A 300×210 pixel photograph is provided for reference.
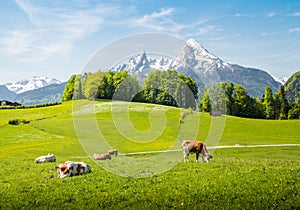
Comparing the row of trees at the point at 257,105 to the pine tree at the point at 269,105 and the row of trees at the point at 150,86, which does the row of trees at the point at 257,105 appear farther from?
the row of trees at the point at 150,86

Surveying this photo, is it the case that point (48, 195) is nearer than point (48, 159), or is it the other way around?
point (48, 195)

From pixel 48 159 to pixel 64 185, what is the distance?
13152 millimetres

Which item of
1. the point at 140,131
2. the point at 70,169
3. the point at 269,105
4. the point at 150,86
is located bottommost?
the point at 70,169

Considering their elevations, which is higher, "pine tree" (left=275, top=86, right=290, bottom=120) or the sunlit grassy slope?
"pine tree" (left=275, top=86, right=290, bottom=120)

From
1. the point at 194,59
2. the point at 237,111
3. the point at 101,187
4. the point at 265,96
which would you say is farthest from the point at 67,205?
the point at 265,96

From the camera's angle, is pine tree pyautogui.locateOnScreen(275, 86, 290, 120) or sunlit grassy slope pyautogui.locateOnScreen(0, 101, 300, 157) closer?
sunlit grassy slope pyautogui.locateOnScreen(0, 101, 300, 157)

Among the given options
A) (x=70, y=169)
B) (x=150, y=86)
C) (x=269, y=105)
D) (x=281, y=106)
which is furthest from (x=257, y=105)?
(x=70, y=169)

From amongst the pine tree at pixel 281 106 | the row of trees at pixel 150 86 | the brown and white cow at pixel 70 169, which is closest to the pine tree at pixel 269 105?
the pine tree at pixel 281 106

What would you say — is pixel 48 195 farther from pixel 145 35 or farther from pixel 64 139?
pixel 64 139

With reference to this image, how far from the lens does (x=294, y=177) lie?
19391 mm

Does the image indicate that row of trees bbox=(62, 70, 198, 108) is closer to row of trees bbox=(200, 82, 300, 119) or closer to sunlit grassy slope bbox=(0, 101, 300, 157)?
sunlit grassy slope bbox=(0, 101, 300, 157)

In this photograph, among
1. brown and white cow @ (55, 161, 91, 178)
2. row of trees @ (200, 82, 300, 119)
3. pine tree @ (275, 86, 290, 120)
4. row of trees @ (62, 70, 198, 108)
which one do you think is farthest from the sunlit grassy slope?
pine tree @ (275, 86, 290, 120)

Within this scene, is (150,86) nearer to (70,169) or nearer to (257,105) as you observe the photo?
(70,169)

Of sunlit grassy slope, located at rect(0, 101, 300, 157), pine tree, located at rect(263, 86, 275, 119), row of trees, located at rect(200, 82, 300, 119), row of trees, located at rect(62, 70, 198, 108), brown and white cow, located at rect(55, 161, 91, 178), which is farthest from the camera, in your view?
pine tree, located at rect(263, 86, 275, 119)
